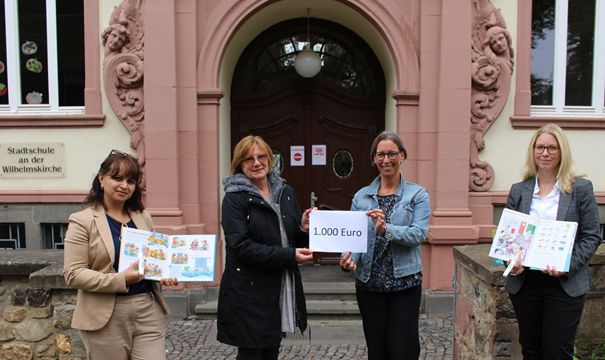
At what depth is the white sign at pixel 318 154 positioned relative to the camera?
7.43 meters

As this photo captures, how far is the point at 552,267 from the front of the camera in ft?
8.95

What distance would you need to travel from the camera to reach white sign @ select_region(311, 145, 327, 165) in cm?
743

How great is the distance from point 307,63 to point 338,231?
450 centimetres

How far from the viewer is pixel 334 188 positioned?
752 centimetres

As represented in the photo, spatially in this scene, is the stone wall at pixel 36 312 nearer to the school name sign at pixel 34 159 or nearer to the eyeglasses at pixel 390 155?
the eyeglasses at pixel 390 155

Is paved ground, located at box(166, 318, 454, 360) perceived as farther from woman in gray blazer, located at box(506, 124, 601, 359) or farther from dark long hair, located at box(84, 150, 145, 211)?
dark long hair, located at box(84, 150, 145, 211)

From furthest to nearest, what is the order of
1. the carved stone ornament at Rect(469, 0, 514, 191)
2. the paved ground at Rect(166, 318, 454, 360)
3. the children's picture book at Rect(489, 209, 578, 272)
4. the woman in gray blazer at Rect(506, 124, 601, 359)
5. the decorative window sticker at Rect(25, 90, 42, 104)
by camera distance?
the decorative window sticker at Rect(25, 90, 42, 104) → the carved stone ornament at Rect(469, 0, 514, 191) → the paved ground at Rect(166, 318, 454, 360) → the woman in gray blazer at Rect(506, 124, 601, 359) → the children's picture book at Rect(489, 209, 578, 272)

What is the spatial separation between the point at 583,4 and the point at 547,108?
4.73 ft

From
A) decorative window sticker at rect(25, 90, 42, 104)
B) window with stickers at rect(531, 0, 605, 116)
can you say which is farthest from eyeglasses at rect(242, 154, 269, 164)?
decorative window sticker at rect(25, 90, 42, 104)

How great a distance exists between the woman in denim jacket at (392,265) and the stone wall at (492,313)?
30.1 inches

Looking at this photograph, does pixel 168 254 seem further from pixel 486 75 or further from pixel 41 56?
pixel 41 56

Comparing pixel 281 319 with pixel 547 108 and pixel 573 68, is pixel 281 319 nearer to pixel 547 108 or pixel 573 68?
pixel 547 108

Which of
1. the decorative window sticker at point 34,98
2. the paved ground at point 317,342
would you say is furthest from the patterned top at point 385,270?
the decorative window sticker at point 34,98

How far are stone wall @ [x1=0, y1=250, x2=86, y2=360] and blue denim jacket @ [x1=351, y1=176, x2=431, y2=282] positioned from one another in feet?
6.69
